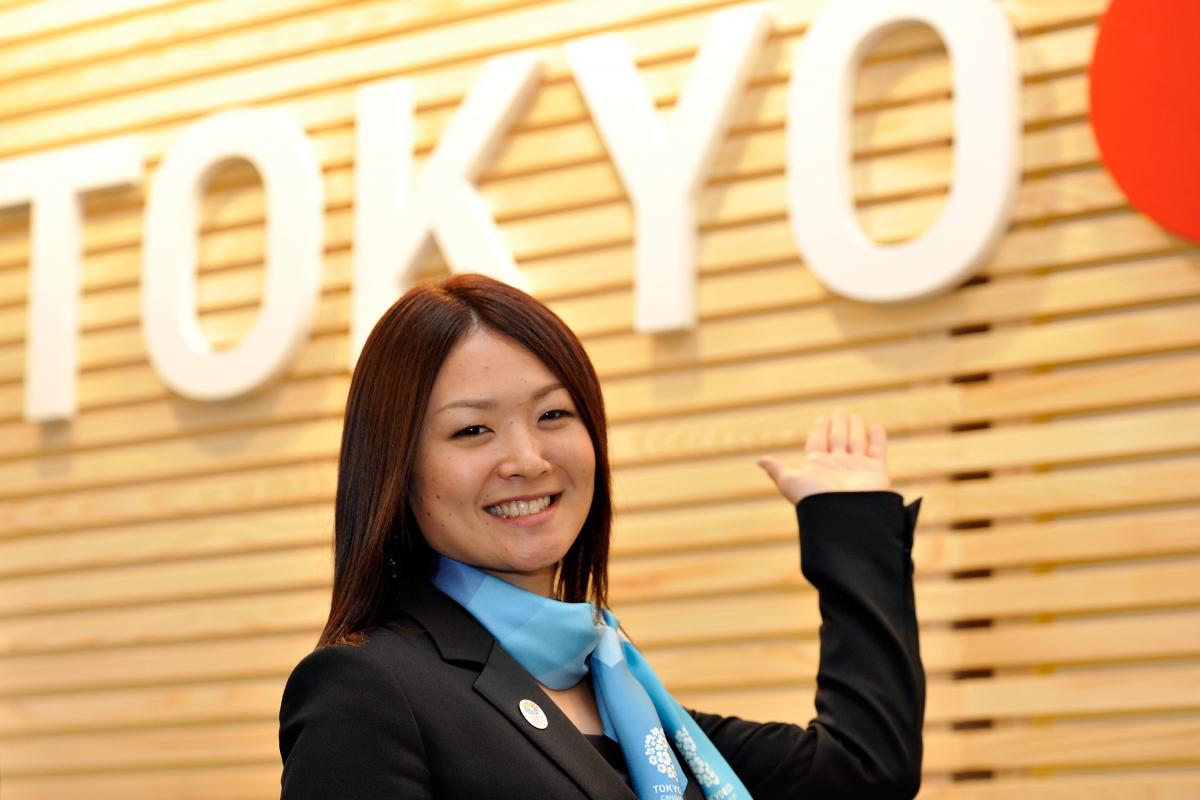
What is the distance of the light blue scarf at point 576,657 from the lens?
2346 millimetres

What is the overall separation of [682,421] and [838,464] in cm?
130

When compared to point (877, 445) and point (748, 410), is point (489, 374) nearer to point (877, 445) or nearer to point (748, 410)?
point (877, 445)

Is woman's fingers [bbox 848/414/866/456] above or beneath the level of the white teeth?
above

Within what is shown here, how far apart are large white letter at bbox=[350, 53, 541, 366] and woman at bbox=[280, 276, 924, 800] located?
1.81 metres

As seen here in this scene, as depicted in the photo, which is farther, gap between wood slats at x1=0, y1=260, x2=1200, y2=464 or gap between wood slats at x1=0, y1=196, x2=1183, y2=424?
gap between wood slats at x1=0, y1=196, x2=1183, y2=424

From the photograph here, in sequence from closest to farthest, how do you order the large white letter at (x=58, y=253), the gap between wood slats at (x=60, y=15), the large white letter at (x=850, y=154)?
the large white letter at (x=850, y=154)
the large white letter at (x=58, y=253)
the gap between wood slats at (x=60, y=15)

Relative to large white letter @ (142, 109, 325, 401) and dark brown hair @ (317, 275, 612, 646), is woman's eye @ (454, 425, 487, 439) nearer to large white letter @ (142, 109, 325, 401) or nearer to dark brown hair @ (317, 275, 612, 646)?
dark brown hair @ (317, 275, 612, 646)

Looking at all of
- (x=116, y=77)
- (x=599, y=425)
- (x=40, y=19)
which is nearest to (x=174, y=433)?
(x=116, y=77)

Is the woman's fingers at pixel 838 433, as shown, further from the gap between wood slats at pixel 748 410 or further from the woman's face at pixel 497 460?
the gap between wood slats at pixel 748 410

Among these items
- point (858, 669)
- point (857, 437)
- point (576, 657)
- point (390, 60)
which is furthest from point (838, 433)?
point (390, 60)

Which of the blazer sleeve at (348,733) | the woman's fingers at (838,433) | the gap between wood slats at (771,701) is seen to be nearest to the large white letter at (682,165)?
the gap between wood slats at (771,701)

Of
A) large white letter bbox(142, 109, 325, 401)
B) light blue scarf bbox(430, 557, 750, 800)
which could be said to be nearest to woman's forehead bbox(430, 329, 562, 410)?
light blue scarf bbox(430, 557, 750, 800)

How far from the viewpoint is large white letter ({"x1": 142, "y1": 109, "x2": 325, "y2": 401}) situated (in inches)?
179

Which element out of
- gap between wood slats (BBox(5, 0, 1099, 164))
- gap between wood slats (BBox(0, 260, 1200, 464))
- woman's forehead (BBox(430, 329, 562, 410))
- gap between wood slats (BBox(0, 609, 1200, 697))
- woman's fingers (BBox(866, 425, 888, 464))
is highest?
gap between wood slats (BBox(5, 0, 1099, 164))
